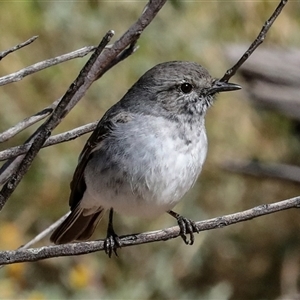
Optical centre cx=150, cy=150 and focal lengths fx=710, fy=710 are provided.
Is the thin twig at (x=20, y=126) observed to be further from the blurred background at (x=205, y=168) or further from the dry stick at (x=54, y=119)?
the blurred background at (x=205, y=168)

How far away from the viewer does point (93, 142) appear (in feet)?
10.1

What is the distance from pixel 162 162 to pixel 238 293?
2.61 metres

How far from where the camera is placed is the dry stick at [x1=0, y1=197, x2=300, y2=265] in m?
1.62

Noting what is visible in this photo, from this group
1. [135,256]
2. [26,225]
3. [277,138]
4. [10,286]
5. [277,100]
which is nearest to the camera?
[10,286]

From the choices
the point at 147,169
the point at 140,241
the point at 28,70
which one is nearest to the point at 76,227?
the point at 147,169

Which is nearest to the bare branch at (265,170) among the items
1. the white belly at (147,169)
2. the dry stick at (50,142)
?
the white belly at (147,169)

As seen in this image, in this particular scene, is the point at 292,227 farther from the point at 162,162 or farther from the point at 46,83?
the point at 162,162

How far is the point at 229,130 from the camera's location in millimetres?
5164

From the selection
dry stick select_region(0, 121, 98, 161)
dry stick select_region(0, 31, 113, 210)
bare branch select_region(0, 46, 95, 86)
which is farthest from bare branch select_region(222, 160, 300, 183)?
dry stick select_region(0, 31, 113, 210)

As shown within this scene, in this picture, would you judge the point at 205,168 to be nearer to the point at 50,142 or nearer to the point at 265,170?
the point at 265,170

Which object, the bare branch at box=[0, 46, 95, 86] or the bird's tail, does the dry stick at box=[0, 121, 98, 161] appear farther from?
the bird's tail

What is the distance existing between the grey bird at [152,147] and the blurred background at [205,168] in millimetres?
1192

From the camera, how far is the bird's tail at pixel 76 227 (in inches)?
130

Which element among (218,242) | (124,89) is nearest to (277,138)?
(218,242)
